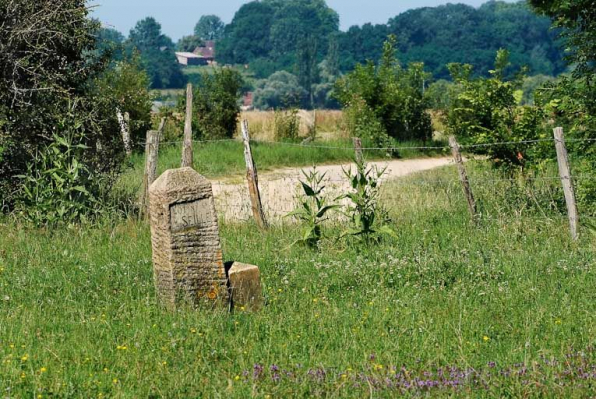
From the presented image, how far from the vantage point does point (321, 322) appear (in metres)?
7.06

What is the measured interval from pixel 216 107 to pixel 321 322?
2017 cm

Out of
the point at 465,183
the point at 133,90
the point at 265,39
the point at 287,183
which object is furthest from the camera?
the point at 265,39

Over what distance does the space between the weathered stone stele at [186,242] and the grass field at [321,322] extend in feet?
0.66

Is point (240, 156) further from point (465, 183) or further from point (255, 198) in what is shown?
point (465, 183)

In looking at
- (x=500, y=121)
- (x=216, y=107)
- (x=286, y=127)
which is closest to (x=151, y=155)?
(x=500, y=121)

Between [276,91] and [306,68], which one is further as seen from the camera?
[306,68]

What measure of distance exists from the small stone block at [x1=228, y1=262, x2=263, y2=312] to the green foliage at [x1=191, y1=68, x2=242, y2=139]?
754 inches

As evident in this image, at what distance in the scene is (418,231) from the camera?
1123cm

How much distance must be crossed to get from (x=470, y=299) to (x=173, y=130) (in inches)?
753

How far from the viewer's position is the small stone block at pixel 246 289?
25.0 feet

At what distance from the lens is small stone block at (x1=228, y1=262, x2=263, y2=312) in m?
7.61

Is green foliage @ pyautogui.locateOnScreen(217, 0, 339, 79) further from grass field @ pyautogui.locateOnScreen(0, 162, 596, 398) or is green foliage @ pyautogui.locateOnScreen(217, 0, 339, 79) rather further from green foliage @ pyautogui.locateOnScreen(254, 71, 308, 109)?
grass field @ pyautogui.locateOnScreen(0, 162, 596, 398)

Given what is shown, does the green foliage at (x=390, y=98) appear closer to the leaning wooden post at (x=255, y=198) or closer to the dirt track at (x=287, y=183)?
the dirt track at (x=287, y=183)

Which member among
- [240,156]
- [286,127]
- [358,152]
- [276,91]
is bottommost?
[240,156]
